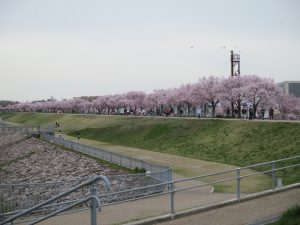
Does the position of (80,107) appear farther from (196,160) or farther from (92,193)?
(92,193)

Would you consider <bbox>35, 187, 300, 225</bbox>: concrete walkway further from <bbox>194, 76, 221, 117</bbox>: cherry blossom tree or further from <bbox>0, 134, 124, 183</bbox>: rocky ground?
<bbox>194, 76, 221, 117</bbox>: cherry blossom tree

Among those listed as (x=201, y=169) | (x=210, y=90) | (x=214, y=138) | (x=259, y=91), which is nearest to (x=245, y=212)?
(x=201, y=169)

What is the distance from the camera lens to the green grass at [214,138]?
35.2 meters

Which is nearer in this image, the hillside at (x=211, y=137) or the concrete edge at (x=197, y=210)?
the concrete edge at (x=197, y=210)

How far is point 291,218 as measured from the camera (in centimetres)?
1077

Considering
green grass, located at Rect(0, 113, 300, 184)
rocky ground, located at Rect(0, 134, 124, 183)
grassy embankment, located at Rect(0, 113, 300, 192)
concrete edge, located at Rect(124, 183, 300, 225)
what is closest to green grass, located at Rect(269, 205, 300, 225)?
concrete edge, located at Rect(124, 183, 300, 225)

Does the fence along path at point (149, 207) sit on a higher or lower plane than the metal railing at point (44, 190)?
higher

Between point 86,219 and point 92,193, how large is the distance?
6.07 meters

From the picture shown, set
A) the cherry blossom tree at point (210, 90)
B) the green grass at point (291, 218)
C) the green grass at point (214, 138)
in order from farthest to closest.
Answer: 1. the cherry blossom tree at point (210, 90)
2. the green grass at point (214, 138)
3. the green grass at point (291, 218)

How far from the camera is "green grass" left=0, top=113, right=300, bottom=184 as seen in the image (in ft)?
115

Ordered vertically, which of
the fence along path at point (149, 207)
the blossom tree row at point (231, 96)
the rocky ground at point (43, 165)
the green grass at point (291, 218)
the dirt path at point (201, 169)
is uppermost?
the blossom tree row at point (231, 96)

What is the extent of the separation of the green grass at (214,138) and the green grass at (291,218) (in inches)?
485

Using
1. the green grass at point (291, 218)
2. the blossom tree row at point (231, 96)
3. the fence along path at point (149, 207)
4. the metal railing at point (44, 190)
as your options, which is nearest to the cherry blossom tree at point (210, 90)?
the blossom tree row at point (231, 96)

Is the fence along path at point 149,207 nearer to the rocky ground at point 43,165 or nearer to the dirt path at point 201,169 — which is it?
the dirt path at point 201,169
